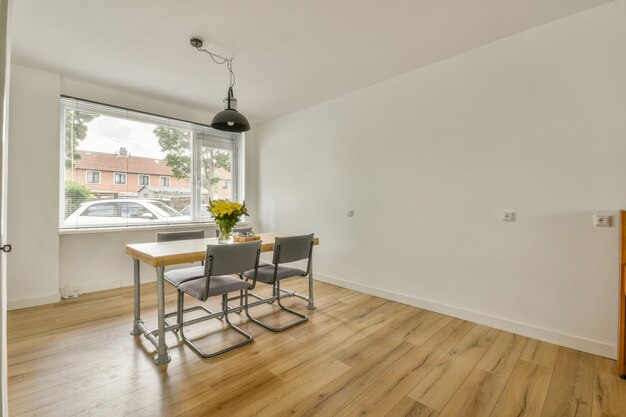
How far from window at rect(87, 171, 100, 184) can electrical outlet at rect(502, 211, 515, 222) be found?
4.72 m

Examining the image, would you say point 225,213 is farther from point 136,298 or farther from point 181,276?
point 136,298

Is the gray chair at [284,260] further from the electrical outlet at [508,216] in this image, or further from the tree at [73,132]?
the tree at [73,132]

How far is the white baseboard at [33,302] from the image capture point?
3.17 metres

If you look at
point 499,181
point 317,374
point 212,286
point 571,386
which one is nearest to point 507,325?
point 571,386

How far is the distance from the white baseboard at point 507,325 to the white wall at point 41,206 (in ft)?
11.6

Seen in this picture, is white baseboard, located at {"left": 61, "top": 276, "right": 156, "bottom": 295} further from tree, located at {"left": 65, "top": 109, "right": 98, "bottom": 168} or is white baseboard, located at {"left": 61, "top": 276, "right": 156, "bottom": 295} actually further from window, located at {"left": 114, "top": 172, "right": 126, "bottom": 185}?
tree, located at {"left": 65, "top": 109, "right": 98, "bottom": 168}

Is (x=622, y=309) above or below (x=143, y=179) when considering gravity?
below

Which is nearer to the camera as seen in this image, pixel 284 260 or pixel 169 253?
pixel 169 253

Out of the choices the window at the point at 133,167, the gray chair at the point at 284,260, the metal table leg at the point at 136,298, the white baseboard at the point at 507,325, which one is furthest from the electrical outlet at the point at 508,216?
the window at the point at 133,167

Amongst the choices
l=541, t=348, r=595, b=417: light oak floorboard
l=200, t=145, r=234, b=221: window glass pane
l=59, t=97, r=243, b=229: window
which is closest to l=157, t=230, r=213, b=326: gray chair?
l=59, t=97, r=243, b=229: window

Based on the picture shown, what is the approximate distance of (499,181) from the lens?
276 cm

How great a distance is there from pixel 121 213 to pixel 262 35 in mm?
3046

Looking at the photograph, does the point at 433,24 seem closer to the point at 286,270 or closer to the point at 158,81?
the point at 286,270

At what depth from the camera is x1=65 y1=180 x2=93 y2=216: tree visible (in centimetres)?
366
